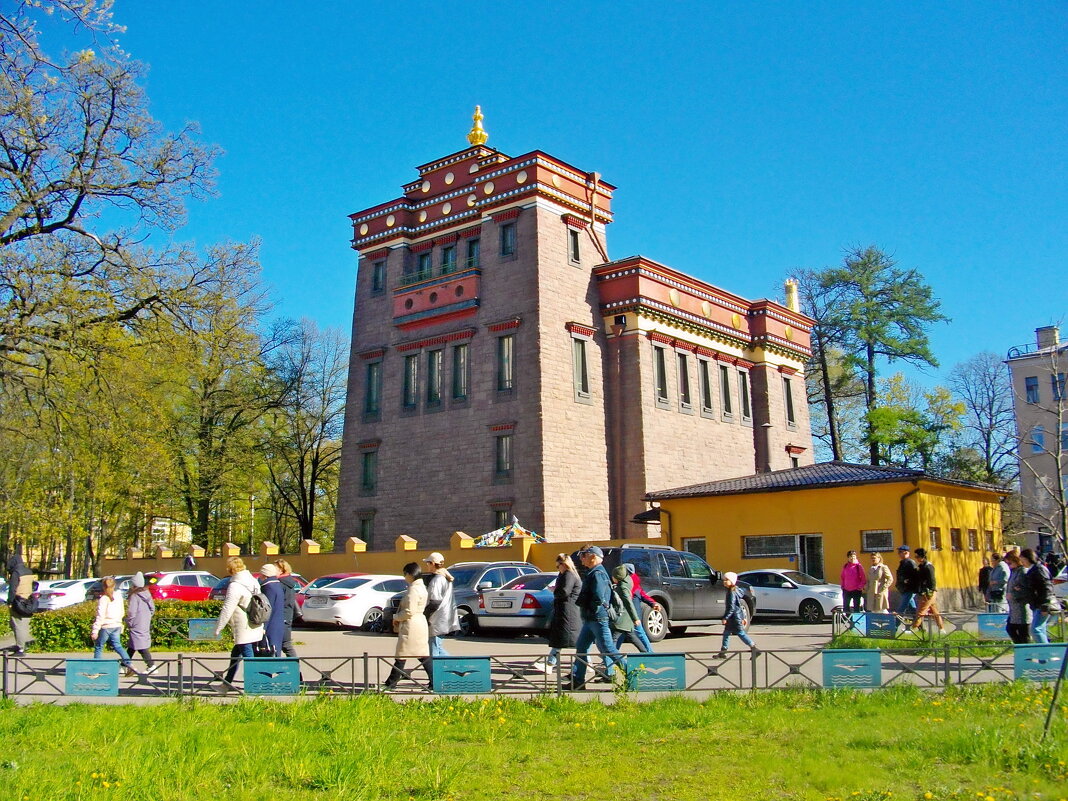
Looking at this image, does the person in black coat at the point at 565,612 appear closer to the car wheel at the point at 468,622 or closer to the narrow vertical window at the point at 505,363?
the car wheel at the point at 468,622

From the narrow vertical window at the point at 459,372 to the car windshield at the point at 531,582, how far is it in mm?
17699

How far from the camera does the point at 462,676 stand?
38.3ft

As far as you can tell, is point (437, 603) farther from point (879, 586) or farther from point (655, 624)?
point (879, 586)

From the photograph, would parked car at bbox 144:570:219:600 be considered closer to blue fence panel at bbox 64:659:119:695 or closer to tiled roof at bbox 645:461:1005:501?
tiled roof at bbox 645:461:1005:501

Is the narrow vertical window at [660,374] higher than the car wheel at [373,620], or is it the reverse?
the narrow vertical window at [660,374]

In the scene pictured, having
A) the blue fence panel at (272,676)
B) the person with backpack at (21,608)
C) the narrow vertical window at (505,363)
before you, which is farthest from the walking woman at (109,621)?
the narrow vertical window at (505,363)

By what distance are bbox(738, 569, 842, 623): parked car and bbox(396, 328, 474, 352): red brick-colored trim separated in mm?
17038

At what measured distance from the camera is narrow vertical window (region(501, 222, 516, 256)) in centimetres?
3767

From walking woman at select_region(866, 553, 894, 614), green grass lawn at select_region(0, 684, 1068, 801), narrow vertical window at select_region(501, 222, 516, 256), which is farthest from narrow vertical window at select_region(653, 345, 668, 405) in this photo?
green grass lawn at select_region(0, 684, 1068, 801)

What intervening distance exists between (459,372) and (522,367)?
3531 millimetres

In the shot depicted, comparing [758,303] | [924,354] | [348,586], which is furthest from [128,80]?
[924,354]

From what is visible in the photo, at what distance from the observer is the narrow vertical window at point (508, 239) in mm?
37675

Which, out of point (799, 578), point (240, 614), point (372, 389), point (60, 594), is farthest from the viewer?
point (372, 389)

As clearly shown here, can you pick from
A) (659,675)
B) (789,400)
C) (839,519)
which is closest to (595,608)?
(659,675)
